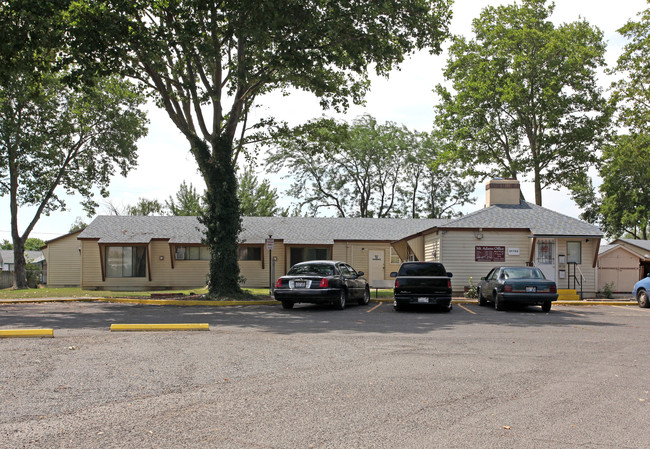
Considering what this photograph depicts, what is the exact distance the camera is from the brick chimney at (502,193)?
2834 cm

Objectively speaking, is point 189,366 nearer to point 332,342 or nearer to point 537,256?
point 332,342

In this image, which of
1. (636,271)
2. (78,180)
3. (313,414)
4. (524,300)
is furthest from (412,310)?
(78,180)

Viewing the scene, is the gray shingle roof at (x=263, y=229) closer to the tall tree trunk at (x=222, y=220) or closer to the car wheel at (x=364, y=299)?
the tall tree trunk at (x=222, y=220)

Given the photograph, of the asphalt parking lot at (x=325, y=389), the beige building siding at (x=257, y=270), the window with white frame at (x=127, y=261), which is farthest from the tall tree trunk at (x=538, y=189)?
the asphalt parking lot at (x=325, y=389)

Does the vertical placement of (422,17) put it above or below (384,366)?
above

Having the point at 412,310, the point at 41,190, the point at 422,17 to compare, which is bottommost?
the point at 412,310

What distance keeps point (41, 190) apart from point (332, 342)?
32.8 meters

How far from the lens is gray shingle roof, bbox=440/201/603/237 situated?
24.8 metres

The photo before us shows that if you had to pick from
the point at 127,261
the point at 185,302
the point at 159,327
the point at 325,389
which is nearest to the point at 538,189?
the point at 185,302

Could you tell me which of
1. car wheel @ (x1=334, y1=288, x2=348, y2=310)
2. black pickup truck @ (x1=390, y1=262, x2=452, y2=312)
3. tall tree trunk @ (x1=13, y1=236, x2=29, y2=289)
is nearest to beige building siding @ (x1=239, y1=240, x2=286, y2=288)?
tall tree trunk @ (x1=13, y1=236, x2=29, y2=289)

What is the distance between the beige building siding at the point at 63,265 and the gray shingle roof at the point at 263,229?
2.64m

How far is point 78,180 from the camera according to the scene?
38.1m

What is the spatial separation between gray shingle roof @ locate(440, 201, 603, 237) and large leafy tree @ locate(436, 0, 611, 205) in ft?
35.5

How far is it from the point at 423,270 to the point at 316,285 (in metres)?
3.63
